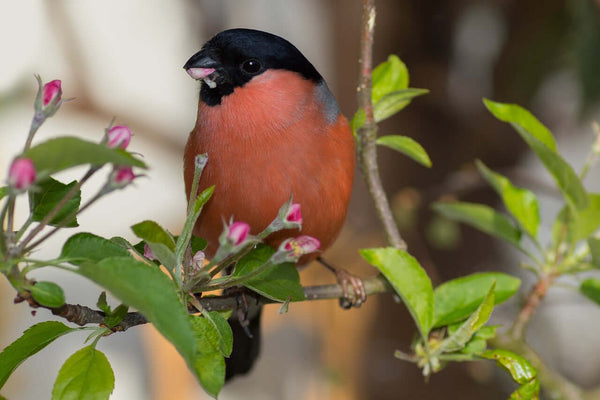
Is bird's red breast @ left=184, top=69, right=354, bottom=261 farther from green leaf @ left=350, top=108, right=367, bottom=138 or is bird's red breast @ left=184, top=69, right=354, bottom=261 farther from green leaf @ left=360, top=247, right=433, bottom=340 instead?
green leaf @ left=360, top=247, right=433, bottom=340

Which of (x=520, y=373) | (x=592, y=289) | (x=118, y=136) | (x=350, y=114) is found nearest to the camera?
(x=118, y=136)

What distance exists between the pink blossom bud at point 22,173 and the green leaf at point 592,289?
0.84m

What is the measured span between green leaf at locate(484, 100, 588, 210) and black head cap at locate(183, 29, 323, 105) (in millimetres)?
360

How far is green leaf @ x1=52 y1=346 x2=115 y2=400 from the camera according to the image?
0.69 metres

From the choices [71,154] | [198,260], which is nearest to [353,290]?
[198,260]

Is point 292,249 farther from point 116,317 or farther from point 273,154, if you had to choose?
point 273,154

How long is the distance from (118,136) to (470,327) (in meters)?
0.49

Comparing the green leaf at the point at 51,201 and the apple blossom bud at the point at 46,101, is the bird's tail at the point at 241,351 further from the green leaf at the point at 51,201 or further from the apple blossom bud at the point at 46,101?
the apple blossom bud at the point at 46,101

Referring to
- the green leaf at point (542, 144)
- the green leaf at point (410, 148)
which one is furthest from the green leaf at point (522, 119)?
the green leaf at point (410, 148)

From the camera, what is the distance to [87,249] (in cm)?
63

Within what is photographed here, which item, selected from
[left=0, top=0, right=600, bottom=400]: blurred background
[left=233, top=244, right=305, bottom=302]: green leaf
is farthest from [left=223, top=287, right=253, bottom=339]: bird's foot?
[left=0, top=0, right=600, bottom=400]: blurred background

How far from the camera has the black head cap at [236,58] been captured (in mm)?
1138

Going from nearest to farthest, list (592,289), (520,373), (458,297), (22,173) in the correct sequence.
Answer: (22,173)
(520,373)
(458,297)
(592,289)

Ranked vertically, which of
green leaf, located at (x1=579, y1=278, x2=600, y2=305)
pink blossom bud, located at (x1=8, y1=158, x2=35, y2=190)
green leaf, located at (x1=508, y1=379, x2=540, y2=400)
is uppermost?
pink blossom bud, located at (x1=8, y1=158, x2=35, y2=190)
